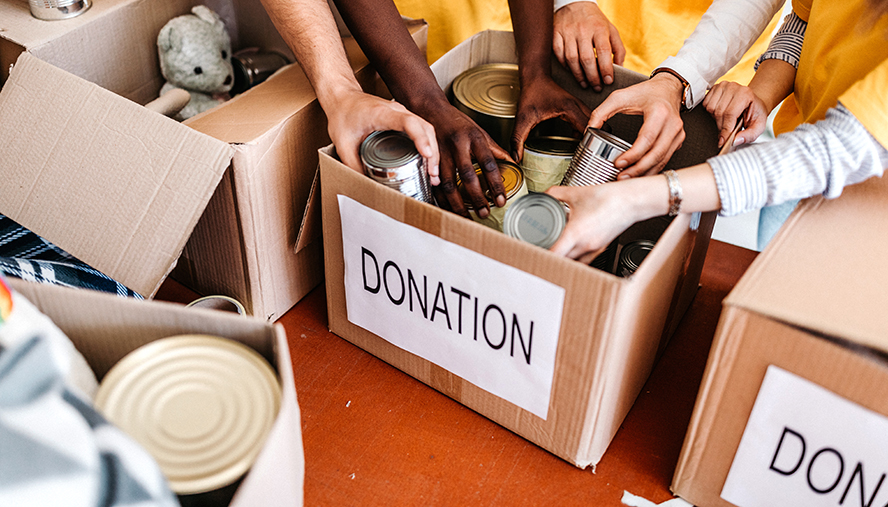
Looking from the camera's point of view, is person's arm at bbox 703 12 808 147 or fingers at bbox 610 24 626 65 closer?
person's arm at bbox 703 12 808 147

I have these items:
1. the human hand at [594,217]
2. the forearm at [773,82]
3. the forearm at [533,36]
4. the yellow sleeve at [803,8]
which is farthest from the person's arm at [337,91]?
the yellow sleeve at [803,8]

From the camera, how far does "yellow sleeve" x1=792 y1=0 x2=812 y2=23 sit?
1123 millimetres

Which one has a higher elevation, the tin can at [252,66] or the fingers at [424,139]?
the fingers at [424,139]

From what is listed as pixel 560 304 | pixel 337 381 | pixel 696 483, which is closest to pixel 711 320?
pixel 696 483

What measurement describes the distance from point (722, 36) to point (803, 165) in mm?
463

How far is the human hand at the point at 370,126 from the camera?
2.89 ft

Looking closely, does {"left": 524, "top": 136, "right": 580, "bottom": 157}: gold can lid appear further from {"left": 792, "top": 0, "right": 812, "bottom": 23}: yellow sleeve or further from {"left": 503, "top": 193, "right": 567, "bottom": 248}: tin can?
{"left": 792, "top": 0, "right": 812, "bottom": 23}: yellow sleeve

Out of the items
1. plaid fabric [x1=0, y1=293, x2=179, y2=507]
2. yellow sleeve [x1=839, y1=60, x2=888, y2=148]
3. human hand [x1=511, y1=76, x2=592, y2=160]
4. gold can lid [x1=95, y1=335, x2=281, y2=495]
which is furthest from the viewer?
human hand [x1=511, y1=76, x2=592, y2=160]

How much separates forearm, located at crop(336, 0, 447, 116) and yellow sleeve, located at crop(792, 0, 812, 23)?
2.16ft

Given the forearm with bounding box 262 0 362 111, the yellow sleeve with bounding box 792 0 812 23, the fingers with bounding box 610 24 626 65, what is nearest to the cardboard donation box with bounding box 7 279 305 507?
the forearm with bounding box 262 0 362 111

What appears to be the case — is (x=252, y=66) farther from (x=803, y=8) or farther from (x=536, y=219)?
(x=803, y=8)

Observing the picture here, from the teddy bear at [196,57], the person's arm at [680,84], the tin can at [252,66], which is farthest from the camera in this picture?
the tin can at [252,66]

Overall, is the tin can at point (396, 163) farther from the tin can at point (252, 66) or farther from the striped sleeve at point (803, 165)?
the tin can at point (252, 66)

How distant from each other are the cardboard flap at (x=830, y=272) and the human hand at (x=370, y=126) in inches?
16.8
